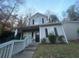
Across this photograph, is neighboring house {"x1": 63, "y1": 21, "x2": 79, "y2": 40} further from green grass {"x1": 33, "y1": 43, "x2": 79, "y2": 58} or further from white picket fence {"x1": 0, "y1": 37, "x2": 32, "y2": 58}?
white picket fence {"x1": 0, "y1": 37, "x2": 32, "y2": 58}

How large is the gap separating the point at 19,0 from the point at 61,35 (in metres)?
14.2

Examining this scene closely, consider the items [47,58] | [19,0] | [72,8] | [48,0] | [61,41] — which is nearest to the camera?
[47,58]

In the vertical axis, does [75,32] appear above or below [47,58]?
above

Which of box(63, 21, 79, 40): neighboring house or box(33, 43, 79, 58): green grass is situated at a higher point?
box(63, 21, 79, 40): neighboring house

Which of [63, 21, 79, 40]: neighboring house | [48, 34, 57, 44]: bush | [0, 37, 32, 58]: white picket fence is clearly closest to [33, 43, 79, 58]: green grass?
[0, 37, 32, 58]: white picket fence

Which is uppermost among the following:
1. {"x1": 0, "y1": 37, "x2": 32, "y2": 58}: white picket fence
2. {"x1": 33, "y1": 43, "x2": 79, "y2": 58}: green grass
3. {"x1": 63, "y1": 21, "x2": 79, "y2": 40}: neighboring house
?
{"x1": 63, "y1": 21, "x2": 79, "y2": 40}: neighboring house

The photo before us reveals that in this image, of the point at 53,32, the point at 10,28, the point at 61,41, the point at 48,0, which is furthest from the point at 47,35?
the point at 10,28

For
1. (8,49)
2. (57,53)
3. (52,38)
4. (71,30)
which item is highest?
(71,30)

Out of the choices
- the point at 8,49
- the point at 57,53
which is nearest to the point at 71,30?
the point at 57,53

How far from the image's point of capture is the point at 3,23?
21.4 m

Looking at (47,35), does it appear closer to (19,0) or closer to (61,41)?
(61,41)

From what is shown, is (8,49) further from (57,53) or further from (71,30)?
(71,30)

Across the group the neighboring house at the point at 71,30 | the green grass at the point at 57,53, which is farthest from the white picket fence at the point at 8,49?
the neighboring house at the point at 71,30

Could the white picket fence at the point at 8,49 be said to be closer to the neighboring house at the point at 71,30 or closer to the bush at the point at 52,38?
the bush at the point at 52,38
